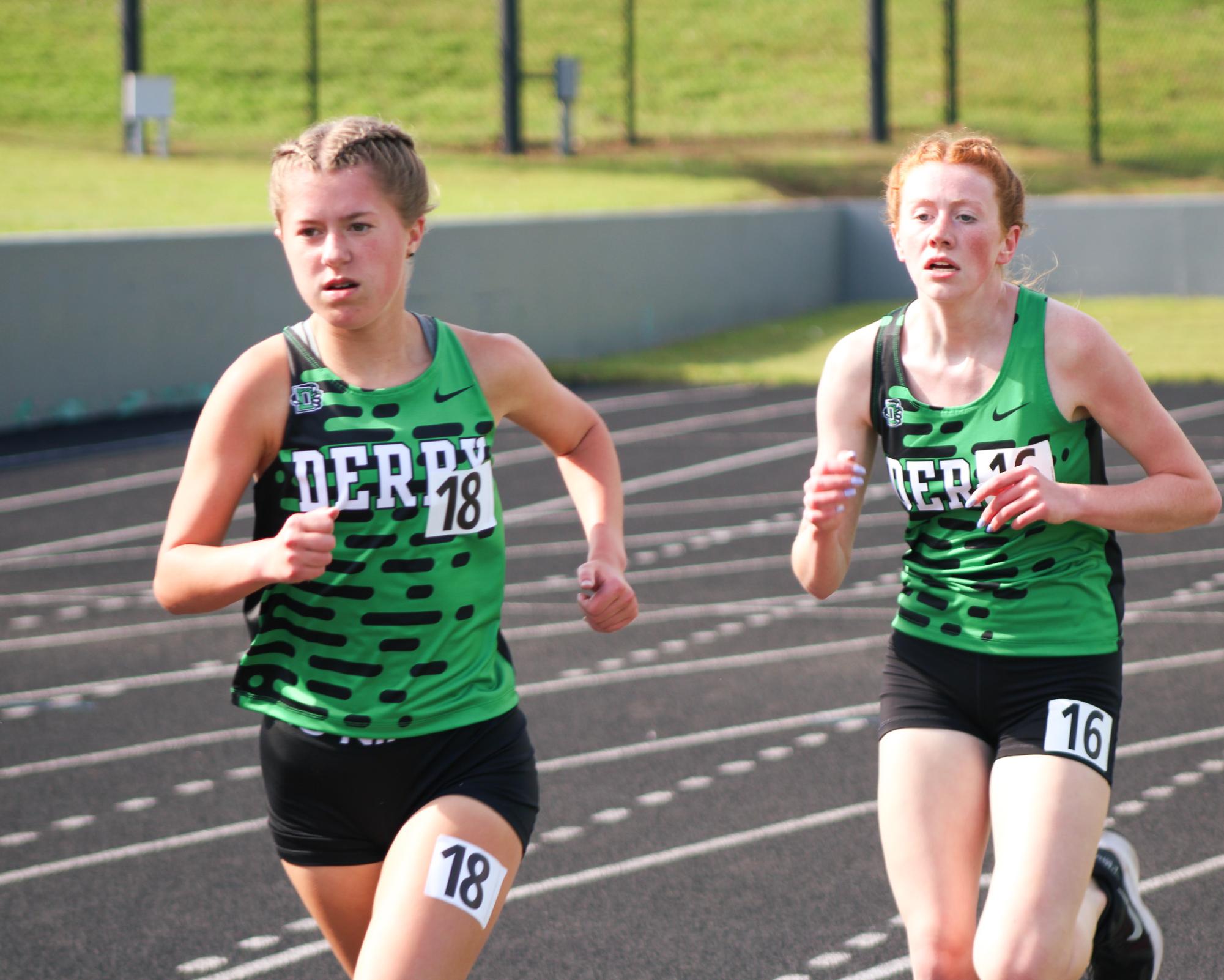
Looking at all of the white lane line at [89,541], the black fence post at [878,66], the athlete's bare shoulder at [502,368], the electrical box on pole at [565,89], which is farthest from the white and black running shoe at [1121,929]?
the black fence post at [878,66]

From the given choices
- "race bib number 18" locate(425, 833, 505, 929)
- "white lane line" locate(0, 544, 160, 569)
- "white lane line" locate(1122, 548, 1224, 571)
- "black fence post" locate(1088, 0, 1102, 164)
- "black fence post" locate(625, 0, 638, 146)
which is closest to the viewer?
"race bib number 18" locate(425, 833, 505, 929)

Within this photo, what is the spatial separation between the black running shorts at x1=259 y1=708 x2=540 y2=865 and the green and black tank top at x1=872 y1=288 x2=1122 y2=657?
0.93 m

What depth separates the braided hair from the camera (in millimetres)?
2920

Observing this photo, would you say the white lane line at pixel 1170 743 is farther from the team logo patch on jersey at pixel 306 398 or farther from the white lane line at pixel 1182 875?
the team logo patch on jersey at pixel 306 398

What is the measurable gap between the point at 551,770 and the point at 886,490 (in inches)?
223

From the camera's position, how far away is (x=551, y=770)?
5.79 m

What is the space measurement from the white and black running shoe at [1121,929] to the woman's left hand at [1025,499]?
767mm

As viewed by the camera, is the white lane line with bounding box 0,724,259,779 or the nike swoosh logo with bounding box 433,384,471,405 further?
the white lane line with bounding box 0,724,259,779

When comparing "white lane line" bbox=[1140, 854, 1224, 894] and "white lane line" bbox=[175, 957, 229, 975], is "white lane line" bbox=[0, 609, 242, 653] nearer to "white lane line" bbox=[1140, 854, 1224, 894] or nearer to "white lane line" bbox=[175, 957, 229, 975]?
"white lane line" bbox=[175, 957, 229, 975]

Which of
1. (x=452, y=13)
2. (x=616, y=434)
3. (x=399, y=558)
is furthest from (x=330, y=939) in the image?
(x=452, y=13)

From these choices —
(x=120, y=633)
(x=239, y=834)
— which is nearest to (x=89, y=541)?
(x=120, y=633)

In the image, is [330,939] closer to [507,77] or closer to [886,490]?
[886,490]

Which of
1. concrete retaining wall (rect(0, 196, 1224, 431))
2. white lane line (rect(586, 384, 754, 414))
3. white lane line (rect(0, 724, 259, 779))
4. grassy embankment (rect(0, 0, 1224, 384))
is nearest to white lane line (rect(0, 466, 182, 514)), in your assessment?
concrete retaining wall (rect(0, 196, 1224, 431))

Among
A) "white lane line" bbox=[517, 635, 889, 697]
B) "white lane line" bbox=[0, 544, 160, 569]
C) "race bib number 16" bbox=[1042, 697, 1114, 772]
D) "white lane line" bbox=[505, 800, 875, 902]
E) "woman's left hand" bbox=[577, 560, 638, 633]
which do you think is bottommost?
"white lane line" bbox=[505, 800, 875, 902]
